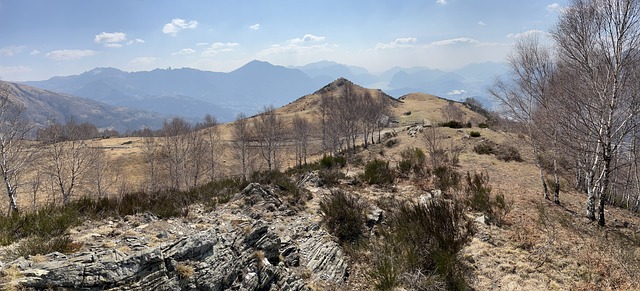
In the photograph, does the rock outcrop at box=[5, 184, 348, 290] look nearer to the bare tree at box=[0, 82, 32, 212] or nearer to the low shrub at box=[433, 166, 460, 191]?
the low shrub at box=[433, 166, 460, 191]

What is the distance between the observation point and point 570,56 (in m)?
11.9

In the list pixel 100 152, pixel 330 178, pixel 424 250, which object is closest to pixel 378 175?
pixel 330 178

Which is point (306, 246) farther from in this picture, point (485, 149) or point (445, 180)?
point (485, 149)

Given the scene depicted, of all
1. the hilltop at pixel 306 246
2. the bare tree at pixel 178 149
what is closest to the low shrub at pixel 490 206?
the hilltop at pixel 306 246

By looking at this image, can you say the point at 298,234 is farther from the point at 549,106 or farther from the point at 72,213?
the point at 549,106

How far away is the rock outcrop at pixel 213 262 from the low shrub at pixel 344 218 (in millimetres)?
451

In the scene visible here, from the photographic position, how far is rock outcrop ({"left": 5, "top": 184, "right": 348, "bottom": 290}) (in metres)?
4.56

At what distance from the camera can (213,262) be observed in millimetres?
5988

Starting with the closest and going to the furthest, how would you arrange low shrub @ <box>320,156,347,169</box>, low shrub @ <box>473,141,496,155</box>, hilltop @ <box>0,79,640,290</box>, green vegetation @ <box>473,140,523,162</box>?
hilltop @ <box>0,79,640,290</box> → low shrub @ <box>320,156,347,169</box> → green vegetation @ <box>473,140,523,162</box> → low shrub @ <box>473,141,496,155</box>

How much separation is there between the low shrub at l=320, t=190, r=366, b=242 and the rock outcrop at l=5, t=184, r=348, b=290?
451 mm

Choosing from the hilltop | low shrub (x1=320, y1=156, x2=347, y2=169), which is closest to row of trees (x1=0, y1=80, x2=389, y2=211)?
low shrub (x1=320, y1=156, x2=347, y2=169)

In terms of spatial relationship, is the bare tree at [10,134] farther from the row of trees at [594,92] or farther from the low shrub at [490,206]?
the row of trees at [594,92]

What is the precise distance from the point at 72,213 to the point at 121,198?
97.9 inches

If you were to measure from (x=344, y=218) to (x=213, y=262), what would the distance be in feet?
16.9
